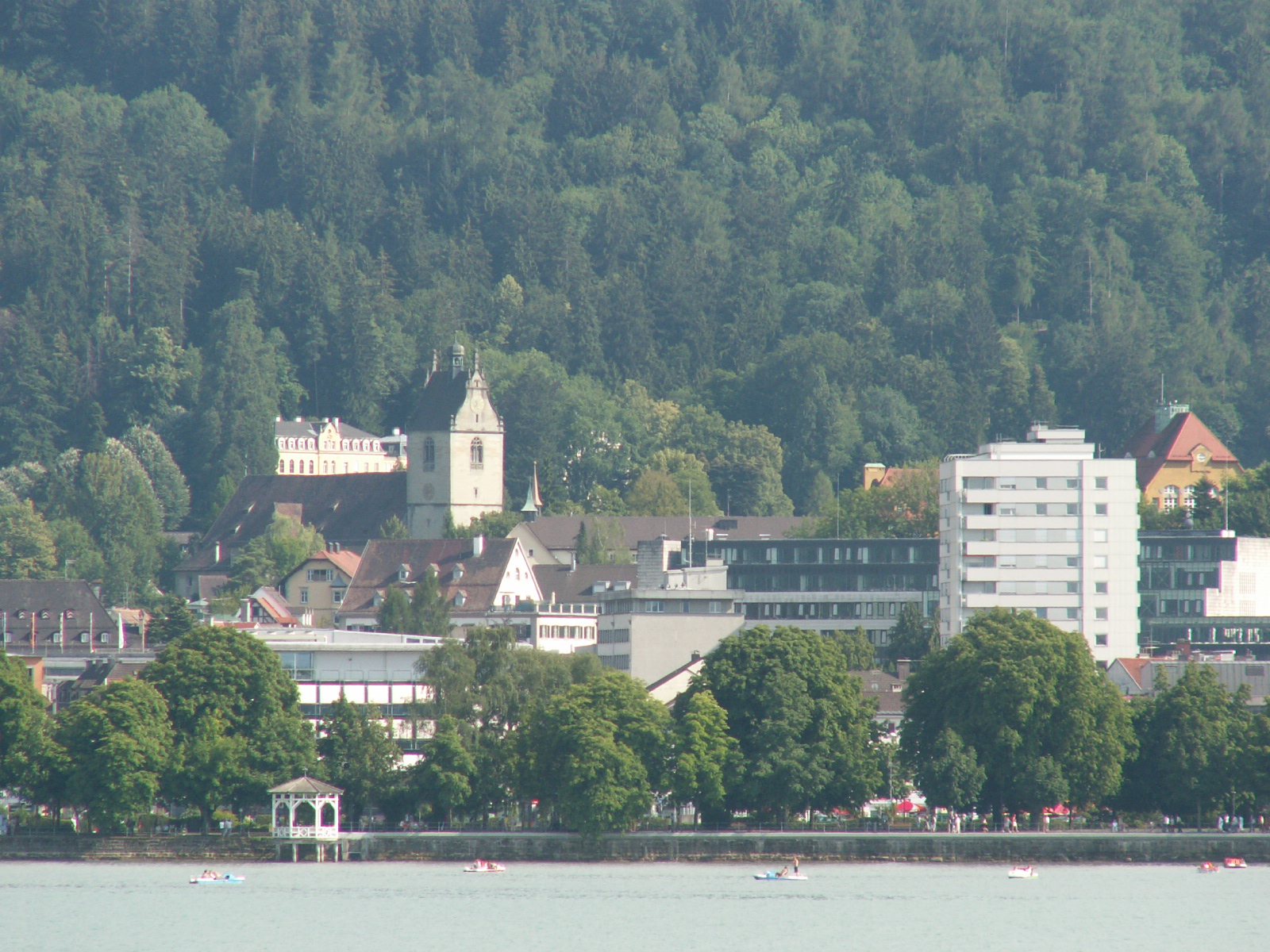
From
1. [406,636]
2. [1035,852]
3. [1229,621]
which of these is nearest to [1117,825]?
[1035,852]

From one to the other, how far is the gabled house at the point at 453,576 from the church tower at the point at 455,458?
28950mm

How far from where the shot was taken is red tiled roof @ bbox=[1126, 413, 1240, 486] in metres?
183

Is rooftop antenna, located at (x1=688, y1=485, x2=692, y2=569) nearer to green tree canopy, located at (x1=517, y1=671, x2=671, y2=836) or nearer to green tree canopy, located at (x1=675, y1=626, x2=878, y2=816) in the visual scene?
green tree canopy, located at (x1=675, y1=626, x2=878, y2=816)

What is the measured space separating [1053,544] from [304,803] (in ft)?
152

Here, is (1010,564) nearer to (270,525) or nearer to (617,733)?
(617,733)

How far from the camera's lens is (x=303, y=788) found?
8512 cm

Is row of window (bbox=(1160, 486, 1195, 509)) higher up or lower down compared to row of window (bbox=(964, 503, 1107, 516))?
higher up

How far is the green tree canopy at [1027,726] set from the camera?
8562cm

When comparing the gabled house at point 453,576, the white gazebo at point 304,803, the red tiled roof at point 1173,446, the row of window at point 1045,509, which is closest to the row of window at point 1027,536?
the row of window at point 1045,509

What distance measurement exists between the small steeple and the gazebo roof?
96.2 m

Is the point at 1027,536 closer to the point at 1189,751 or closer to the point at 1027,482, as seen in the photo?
the point at 1027,482

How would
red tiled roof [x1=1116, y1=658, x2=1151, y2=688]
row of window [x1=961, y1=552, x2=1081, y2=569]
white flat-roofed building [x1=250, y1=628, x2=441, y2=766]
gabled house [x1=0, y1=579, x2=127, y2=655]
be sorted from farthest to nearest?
1. gabled house [x1=0, y1=579, x2=127, y2=655]
2. row of window [x1=961, y1=552, x2=1081, y2=569]
3. red tiled roof [x1=1116, y1=658, x2=1151, y2=688]
4. white flat-roofed building [x1=250, y1=628, x2=441, y2=766]

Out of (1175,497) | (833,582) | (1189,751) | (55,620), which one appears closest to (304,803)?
(1189,751)

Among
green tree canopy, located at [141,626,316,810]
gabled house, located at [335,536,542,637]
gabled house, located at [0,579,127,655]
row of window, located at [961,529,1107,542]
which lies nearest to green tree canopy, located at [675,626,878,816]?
green tree canopy, located at [141,626,316,810]
